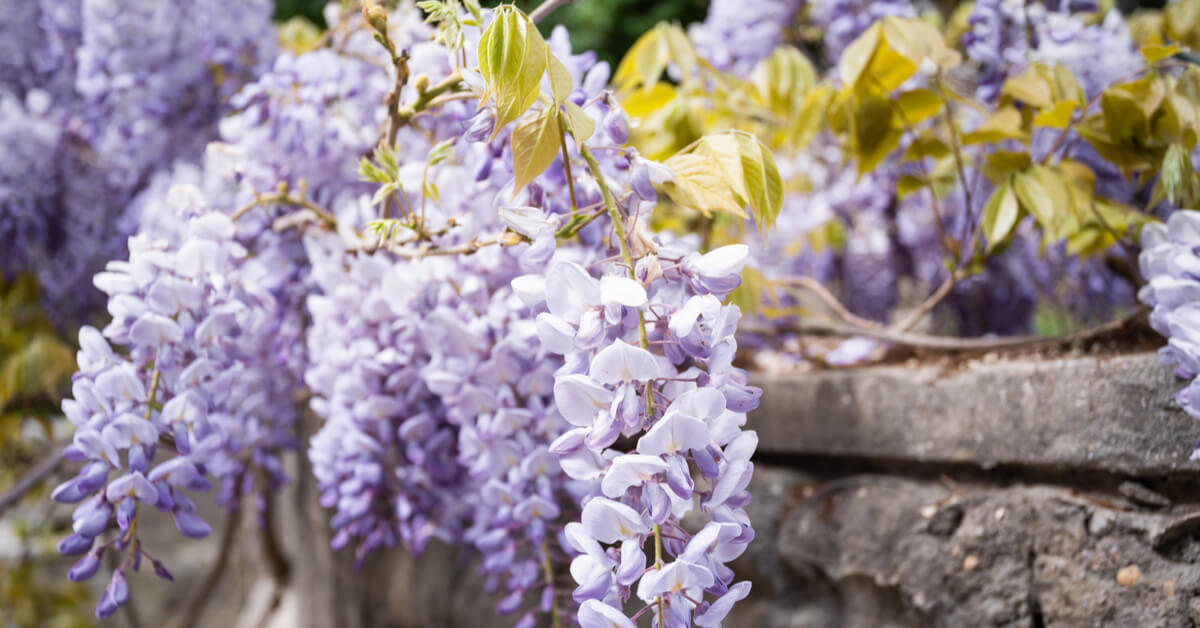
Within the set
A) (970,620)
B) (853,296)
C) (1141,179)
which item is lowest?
(853,296)

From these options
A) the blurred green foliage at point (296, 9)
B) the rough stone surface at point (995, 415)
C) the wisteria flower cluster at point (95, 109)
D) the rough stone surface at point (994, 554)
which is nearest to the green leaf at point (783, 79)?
→ the rough stone surface at point (995, 415)

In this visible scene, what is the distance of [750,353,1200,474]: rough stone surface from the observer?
2.18 ft

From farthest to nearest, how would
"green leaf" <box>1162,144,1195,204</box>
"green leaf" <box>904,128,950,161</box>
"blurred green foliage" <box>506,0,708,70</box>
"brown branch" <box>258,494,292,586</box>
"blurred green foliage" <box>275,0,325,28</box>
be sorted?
"blurred green foliage" <box>275,0,325,28</box>, "blurred green foliage" <box>506,0,708,70</box>, "brown branch" <box>258,494,292,586</box>, "green leaf" <box>904,128,950,161</box>, "green leaf" <box>1162,144,1195,204</box>

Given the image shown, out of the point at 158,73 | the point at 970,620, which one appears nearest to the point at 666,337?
→ the point at 970,620

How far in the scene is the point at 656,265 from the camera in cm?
44

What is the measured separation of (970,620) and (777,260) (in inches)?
44.1

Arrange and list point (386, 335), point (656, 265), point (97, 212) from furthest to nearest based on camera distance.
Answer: point (97, 212) → point (386, 335) → point (656, 265)

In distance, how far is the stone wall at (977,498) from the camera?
663 millimetres

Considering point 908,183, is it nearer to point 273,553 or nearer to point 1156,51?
point 1156,51

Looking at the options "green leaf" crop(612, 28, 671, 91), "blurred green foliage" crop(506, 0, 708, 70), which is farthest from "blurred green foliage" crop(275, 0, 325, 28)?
"green leaf" crop(612, 28, 671, 91)

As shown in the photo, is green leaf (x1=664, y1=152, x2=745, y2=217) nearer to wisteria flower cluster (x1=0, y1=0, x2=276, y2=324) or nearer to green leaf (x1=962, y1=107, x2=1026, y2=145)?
green leaf (x1=962, y1=107, x2=1026, y2=145)

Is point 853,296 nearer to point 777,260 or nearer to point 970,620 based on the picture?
point 777,260

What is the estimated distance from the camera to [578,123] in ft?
1.64

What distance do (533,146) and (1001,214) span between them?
52cm
